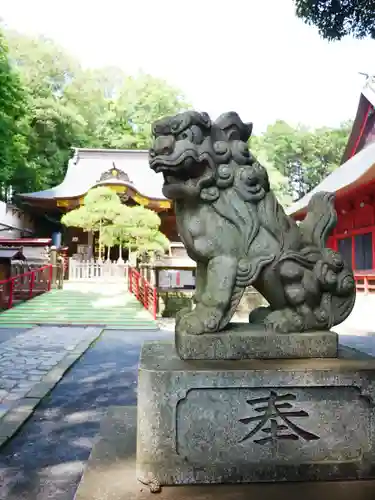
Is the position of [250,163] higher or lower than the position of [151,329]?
higher

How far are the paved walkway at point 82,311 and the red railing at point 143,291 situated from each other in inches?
6.0

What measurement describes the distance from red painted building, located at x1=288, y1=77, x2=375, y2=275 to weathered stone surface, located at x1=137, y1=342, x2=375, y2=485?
1001cm

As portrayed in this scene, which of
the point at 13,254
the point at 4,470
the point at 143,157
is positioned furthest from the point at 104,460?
the point at 143,157

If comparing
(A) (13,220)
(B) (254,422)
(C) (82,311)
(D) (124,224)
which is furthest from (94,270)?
(B) (254,422)

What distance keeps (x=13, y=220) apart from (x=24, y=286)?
453 inches

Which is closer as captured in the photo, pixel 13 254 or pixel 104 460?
pixel 104 460

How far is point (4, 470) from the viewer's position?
2.71 meters

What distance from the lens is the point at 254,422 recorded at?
6.64 feet

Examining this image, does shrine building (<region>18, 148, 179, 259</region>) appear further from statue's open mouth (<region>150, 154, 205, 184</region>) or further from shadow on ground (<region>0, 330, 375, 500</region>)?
statue's open mouth (<region>150, 154, 205, 184</region>)

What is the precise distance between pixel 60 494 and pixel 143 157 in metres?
28.9

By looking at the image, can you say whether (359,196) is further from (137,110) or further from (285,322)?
(137,110)

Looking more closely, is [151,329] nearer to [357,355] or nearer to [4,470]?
[4,470]

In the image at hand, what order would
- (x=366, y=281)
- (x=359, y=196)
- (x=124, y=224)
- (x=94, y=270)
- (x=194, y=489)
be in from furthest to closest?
(x=94, y=270)
(x=124, y=224)
(x=359, y=196)
(x=366, y=281)
(x=194, y=489)

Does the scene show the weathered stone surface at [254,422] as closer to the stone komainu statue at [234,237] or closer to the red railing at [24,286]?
the stone komainu statue at [234,237]
